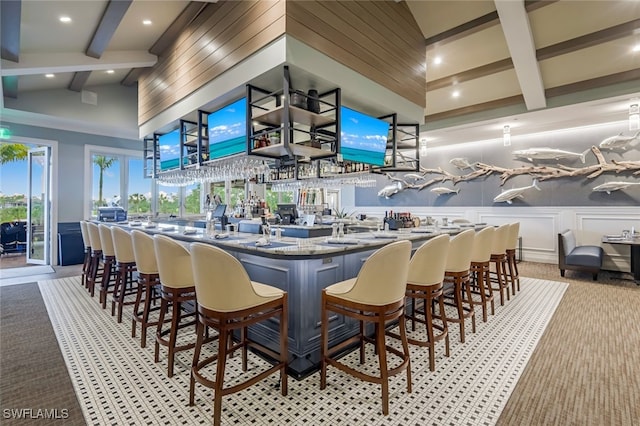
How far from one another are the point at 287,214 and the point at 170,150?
2824 mm

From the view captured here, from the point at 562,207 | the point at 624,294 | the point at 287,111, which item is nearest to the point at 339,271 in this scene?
the point at 287,111

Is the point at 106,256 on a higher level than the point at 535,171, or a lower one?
lower

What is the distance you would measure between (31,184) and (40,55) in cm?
400

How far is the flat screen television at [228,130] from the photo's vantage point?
3.70m

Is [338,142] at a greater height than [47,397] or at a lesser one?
greater

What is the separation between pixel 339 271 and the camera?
2631 millimetres

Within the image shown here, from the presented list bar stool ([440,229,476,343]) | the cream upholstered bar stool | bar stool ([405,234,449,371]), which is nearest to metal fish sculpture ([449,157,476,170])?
bar stool ([440,229,476,343])

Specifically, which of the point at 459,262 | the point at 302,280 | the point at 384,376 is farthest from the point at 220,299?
the point at 459,262

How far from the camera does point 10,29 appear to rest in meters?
3.41

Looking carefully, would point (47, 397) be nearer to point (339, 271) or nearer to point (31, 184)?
point (339, 271)

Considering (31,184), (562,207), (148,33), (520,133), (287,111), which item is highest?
(148,33)

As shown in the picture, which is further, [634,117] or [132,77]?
[132,77]

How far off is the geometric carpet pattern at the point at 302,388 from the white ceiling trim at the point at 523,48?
364 cm

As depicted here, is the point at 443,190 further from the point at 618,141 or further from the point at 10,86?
the point at 10,86
